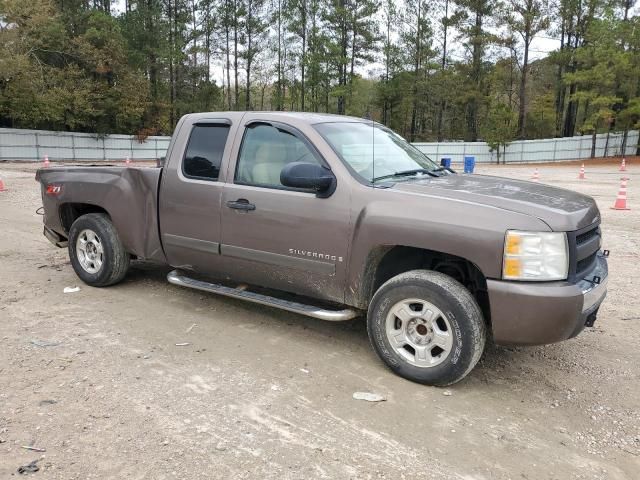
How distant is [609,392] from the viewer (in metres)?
3.64

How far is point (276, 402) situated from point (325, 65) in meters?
53.3

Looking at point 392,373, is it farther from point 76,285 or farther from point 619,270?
point 619,270

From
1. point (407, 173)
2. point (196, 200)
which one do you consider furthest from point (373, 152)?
point (196, 200)

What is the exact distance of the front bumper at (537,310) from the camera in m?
3.22

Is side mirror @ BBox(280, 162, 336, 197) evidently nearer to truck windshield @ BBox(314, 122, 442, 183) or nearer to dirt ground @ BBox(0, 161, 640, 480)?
truck windshield @ BBox(314, 122, 442, 183)

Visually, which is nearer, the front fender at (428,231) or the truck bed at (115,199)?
the front fender at (428,231)

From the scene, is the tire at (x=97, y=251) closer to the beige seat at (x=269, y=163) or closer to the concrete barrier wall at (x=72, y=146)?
the beige seat at (x=269, y=163)

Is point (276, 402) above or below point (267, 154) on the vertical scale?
below

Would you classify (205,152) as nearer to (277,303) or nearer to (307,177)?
(307,177)

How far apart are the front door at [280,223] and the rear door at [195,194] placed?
0.53ft

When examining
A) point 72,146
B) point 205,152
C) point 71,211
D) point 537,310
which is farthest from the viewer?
point 72,146

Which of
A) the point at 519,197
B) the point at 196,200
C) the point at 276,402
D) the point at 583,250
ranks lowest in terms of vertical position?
the point at 276,402

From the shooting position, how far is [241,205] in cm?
439

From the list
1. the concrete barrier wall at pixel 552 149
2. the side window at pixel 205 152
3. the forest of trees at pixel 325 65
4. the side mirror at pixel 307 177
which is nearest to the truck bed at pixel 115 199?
the side window at pixel 205 152
